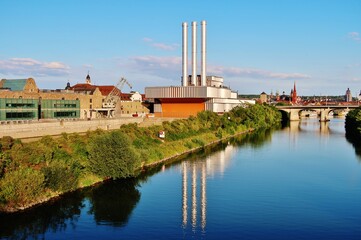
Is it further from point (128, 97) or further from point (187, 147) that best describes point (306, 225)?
point (128, 97)

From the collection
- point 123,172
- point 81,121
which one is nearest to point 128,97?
point 81,121

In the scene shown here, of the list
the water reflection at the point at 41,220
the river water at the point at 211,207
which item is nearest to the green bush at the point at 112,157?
the river water at the point at 211,207

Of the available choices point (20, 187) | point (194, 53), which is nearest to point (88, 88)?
point (194, 53)

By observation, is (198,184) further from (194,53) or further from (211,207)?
(194,53)

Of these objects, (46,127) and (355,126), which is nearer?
(46,127)

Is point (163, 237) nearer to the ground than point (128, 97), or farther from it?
nearer to the ground

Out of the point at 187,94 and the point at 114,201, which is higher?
the point at 187,94

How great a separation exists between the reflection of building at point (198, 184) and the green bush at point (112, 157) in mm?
5129

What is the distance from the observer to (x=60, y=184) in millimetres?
29719

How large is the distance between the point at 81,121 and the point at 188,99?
40.8 metres

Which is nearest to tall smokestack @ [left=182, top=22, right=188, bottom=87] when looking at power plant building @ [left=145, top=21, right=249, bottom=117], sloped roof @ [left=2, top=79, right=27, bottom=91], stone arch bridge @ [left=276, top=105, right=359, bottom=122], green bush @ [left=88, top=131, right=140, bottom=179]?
power plant building @ [left=145, top=21, right=249, bottom=117]

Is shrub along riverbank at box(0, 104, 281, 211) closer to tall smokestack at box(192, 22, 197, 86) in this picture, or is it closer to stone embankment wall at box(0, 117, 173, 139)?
stone embankment wall at box(0, 117, 173, 139)

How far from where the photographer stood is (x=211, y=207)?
28.5 meters

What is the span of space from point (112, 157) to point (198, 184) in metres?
7.59
